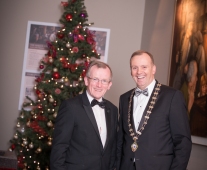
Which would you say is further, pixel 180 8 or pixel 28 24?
pixel 28 24

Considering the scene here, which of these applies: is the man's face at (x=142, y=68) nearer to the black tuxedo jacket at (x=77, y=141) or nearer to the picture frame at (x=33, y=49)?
the black tuxedo jacket at (x=77, y=141)

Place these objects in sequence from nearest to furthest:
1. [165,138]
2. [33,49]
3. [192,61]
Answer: [165,138]
[192,61]
[33,49]

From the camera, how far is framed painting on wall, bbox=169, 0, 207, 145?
3.49m

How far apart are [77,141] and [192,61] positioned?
5.84 feet

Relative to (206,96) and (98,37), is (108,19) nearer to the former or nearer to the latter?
(98,37)

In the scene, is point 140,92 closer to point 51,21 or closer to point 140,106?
point 140,106

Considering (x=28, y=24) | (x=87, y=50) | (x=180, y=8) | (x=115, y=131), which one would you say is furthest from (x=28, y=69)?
(x=115, y=131)

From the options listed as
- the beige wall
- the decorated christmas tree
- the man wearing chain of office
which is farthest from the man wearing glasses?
the beige wall

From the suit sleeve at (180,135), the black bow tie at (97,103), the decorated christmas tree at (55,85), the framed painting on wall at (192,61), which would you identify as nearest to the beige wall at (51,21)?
the decorated christmas tree at (55,85)

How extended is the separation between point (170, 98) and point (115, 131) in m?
0.56

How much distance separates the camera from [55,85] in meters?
5.22

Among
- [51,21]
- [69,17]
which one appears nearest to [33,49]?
[51,21]

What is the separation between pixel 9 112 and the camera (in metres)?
6.10

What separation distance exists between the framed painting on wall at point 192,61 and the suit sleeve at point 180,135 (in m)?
0.81
